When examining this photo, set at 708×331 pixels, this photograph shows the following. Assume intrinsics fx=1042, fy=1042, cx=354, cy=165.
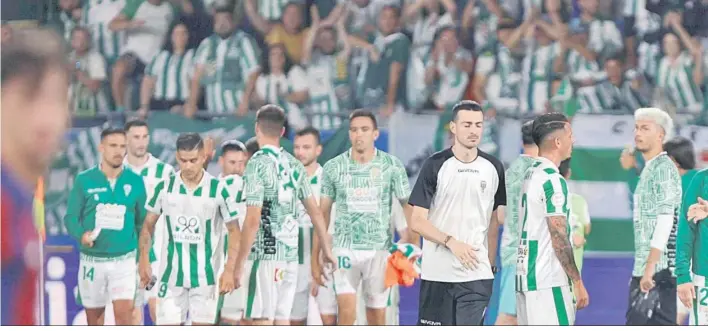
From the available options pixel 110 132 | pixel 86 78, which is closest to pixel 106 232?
pixel 110 132

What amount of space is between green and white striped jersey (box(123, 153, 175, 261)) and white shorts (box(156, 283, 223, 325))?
2.24 feet

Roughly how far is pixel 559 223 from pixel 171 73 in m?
3.94

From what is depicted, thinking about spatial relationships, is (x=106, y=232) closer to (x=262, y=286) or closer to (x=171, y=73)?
(x=262, y=286)

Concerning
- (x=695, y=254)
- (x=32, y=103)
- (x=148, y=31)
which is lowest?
(x=695, y=254)

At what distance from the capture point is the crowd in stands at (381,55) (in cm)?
832

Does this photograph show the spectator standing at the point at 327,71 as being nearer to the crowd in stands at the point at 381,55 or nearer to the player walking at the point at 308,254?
the crowd in stands at the point at 381,55

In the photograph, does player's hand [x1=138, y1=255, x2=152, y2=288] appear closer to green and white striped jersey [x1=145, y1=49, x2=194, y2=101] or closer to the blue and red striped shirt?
green and white striped jersey [x1=145, y1=49, x2=194, y2=101]

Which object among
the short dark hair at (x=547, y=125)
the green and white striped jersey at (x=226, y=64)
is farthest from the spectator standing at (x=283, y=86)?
the short dark hair at (x=547, y=125)

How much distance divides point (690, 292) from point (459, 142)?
5.15 feet

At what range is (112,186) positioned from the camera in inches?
290

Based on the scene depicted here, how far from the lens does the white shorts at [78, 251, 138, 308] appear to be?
7320mm

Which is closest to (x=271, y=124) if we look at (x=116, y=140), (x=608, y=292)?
(x=116, y=140)

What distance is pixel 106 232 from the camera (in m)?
7.32
